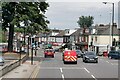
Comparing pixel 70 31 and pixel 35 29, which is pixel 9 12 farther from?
pixel 70 31

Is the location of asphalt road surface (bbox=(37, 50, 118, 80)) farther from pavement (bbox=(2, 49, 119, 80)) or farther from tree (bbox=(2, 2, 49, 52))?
tree (bbox=(2, 2, 49, 52))

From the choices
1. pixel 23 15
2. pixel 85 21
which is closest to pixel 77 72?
pixel 23 15

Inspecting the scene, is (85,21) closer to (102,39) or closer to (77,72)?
(102,39)

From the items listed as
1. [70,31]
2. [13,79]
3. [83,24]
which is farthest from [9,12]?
[83,24]

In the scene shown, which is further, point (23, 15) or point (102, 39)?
point (102, 39)

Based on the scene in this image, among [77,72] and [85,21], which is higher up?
[85,21]

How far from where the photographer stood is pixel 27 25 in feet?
177

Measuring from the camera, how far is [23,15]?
50.8m

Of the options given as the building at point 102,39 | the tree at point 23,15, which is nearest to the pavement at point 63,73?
the tree at point 23,15

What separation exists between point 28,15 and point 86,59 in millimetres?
10026

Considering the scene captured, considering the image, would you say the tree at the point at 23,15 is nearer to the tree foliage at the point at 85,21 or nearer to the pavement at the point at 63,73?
the pavement at the point at 63,73

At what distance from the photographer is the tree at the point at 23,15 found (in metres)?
50.8

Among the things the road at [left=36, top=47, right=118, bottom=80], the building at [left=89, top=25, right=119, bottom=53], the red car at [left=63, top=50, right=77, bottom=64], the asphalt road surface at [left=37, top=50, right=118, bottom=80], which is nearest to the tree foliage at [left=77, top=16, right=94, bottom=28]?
the building at [left=89, top=25, right=119, bottom=53]

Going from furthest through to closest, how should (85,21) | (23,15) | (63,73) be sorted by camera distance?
1. (85,21)
2. (23,15)
3. (63,73)
